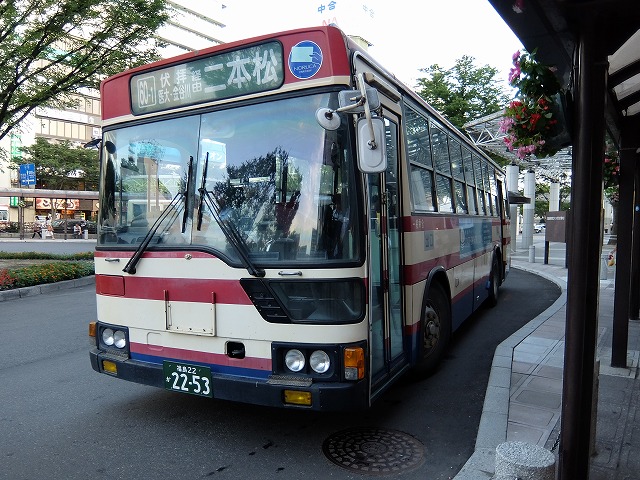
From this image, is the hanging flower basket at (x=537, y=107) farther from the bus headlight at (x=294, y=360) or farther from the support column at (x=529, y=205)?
the support column at (x=529, y=205)

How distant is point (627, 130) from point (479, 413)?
3.90 meters

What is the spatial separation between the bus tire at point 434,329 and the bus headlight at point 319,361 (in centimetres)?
177

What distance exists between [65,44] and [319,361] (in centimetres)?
1395

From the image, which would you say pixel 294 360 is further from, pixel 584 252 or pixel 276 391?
pixel 584 252

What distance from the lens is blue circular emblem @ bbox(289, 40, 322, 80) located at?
11.7ft

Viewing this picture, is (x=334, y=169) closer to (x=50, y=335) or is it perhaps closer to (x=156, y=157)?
(x=156, y=157)

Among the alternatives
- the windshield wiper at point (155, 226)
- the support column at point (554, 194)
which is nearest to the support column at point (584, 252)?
the windshield wiper at point (155, 226)

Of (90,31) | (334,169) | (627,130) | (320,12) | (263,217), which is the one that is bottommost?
(263,217)

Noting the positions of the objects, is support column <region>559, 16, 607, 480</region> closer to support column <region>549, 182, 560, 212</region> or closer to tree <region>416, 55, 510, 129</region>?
tree <region>416, 55, 510, 129</region>

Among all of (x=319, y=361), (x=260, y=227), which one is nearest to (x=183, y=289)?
(x=260, y=227)

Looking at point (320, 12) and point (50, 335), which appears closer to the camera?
point (50, 335)

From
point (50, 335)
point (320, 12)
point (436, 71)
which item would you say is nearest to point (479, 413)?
point (50, 335)

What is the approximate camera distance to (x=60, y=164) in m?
48.0

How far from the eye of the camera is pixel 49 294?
467 inches
